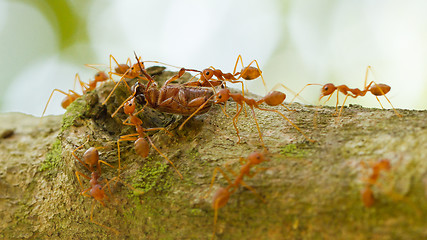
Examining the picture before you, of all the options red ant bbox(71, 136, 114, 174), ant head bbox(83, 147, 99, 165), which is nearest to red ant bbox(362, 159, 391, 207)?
red ant bbox(71, 136, 114, 174)

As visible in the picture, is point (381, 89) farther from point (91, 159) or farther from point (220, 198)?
point (91, 159)

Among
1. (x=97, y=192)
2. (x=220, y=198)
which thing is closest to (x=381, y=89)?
(x=220, y=198)

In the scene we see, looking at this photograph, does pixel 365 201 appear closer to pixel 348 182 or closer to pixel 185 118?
pixel 348 182

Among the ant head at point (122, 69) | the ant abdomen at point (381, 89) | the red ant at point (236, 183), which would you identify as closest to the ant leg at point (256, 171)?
the red ant at point (236, 183)

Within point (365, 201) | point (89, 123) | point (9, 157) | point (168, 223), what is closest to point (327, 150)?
point (365, 201)

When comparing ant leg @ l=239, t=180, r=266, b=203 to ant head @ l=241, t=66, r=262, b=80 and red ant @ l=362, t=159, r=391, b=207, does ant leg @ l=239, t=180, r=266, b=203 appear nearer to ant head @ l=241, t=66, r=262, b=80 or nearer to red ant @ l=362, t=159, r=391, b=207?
red ant @ l=362, t=159, r=391, b=207

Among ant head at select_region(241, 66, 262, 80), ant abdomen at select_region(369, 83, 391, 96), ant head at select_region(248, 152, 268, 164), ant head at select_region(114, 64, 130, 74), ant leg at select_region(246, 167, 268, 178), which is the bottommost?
ant leg at select_region(246, 167, 268, 178)
